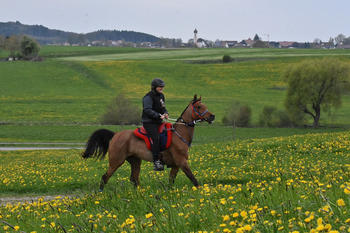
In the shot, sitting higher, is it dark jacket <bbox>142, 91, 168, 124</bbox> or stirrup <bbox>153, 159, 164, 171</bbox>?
dark jacket <bbox>142, 91, 168, 124</bbox>

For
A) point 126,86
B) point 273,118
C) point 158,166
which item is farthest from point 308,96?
point 158,166

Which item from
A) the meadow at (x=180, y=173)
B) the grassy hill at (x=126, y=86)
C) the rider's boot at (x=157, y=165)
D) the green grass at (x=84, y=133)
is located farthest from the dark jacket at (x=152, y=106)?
the grassy hill at (x=126, y=86)

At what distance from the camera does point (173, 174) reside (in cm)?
1270

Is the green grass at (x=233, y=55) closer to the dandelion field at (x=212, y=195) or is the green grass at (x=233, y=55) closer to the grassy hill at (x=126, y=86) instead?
the grassy hill at (x=126, y=86)

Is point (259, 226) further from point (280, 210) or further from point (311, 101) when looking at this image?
point (311, 101)

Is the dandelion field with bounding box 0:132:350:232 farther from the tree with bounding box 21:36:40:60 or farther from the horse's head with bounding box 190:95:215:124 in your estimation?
the tree with bounding box 21:36:40:60

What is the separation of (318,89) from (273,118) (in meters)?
7.67

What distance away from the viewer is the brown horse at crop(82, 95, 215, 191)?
12523 millimetres

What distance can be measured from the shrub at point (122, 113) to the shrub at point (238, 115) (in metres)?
13.0

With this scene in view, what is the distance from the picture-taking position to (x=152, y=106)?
12.7m

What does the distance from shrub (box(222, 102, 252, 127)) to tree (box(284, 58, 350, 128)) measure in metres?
6.43

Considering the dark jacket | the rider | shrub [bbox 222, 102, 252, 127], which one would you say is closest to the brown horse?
the rider

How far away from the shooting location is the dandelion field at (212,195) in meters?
5.29

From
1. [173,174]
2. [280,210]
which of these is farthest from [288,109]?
[280,210]
